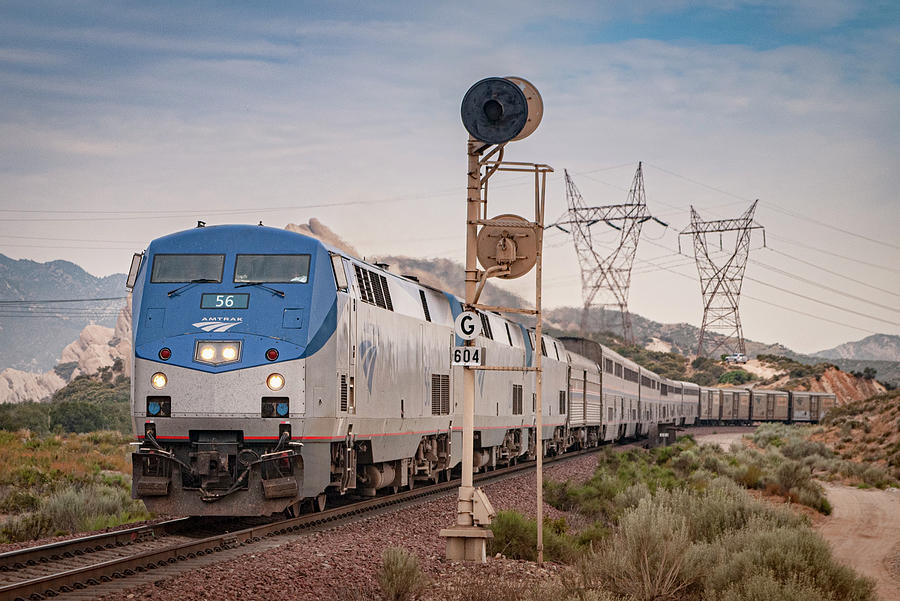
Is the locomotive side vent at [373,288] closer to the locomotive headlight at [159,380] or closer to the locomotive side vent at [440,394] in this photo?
the locomotive side vent at [440,394]

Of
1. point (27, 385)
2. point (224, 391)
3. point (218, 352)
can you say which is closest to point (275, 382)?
point (224, 391)

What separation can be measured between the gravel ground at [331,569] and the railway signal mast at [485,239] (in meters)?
0.59

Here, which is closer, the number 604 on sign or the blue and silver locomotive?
the number 604 on sign

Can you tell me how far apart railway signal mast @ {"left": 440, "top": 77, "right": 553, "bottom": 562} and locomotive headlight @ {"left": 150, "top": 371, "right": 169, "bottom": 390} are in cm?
408

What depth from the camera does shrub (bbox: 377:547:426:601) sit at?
985cm

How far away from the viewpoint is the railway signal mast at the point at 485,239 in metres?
11.9

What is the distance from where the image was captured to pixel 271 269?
45.2ft

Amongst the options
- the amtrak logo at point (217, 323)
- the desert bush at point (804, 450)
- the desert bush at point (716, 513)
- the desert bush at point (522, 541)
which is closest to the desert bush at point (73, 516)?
the amtrak logo at point (217, 323)

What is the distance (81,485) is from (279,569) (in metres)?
12.2

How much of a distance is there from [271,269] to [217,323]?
113 cm

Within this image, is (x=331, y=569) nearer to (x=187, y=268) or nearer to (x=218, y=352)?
(x=218, y=352)

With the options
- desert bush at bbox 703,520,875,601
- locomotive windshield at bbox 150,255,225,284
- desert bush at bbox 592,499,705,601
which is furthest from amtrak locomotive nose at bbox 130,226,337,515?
desert bush at bbox 703,520,875,601

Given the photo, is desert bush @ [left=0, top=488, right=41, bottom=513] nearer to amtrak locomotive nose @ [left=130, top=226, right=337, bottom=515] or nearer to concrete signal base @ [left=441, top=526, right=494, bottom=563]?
amtrak locomotive nose @ [left=130, top=226, right=337, bottom=515]

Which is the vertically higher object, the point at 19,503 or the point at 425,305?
the point at 425,305
